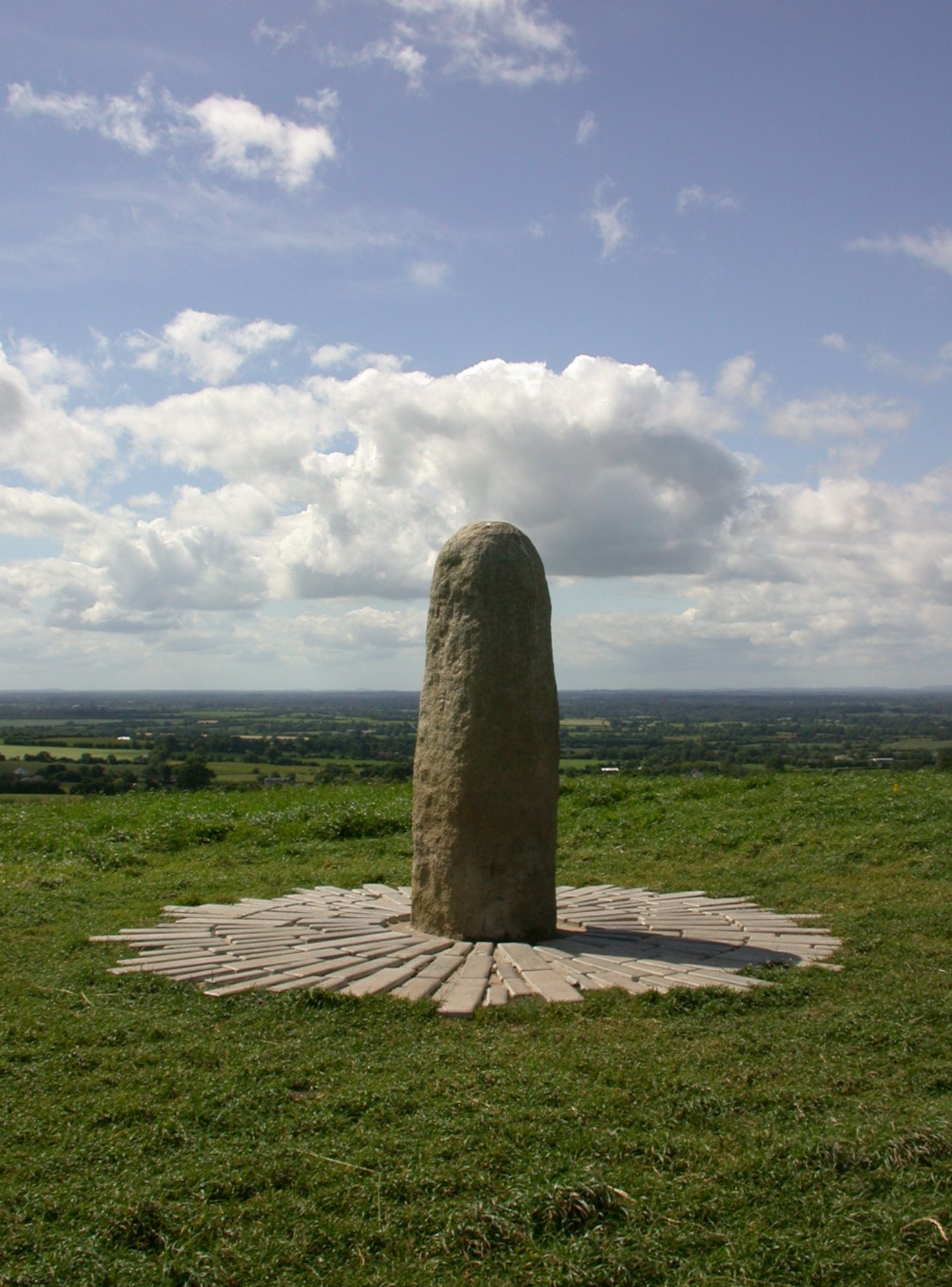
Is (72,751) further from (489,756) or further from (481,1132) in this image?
(481,1132)

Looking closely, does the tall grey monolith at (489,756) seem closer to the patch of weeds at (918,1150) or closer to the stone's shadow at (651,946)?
the stone's shadow at (651,946)

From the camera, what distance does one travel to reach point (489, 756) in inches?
297

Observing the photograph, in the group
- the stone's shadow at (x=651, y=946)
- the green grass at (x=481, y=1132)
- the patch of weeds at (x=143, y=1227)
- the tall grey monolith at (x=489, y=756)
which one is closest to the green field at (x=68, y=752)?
the tall grey monolith at (x=489, y=756)

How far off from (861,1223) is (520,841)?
4.33 metres

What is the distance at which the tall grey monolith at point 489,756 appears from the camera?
7469mm

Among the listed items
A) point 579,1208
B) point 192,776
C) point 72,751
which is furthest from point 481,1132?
point 72,751

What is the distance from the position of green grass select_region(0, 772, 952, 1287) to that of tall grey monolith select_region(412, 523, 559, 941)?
5.84 ft

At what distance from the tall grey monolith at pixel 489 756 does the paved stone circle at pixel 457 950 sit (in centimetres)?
32

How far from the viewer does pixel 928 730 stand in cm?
4916

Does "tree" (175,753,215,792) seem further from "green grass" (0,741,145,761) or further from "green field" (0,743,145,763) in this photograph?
"green grass" (0,741,145,761)

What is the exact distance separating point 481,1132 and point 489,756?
3722 millimetres

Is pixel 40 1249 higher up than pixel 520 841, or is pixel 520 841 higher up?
pixel 520 841

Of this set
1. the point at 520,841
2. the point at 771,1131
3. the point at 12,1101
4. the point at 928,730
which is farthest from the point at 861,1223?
the point at 928,730

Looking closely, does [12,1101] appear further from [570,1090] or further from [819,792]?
[819,792]
